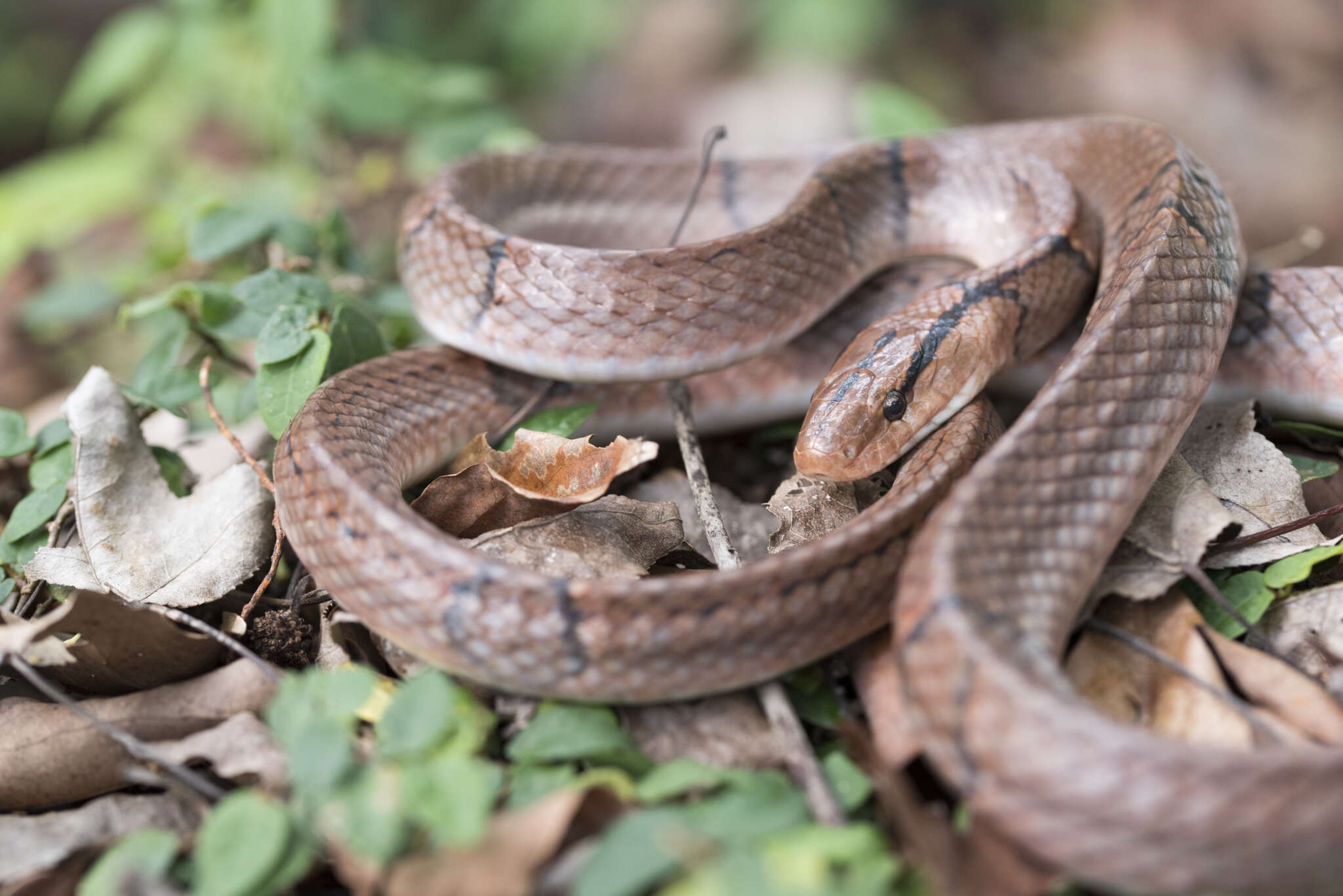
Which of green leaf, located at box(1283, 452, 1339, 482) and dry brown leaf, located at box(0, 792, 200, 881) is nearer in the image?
dry brown leaf, located at box(0, 792, 200, 881)

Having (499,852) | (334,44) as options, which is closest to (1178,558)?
(499,852)

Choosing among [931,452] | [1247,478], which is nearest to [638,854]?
[931,452]

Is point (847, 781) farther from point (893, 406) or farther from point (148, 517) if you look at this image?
point (148, 517)

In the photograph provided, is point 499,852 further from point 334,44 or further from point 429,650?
point 334,44

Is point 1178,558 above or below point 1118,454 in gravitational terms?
below

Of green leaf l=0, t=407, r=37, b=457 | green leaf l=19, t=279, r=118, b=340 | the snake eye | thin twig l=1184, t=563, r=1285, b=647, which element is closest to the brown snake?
the snake eye

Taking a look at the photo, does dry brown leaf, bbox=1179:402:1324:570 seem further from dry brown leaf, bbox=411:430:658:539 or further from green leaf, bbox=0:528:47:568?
green leaf, bbox=0:528:47:568
